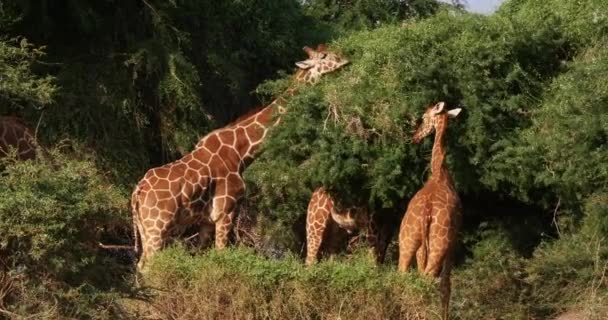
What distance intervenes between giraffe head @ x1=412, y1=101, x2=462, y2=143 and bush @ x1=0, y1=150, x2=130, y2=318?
13.7ft

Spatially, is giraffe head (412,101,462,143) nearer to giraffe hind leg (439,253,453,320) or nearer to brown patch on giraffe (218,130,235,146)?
giraffe hind leg (439,253,453,320)

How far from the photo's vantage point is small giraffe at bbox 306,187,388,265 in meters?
14.0

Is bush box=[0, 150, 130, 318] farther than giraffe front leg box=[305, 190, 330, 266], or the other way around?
giraffe front leg box=[305, 190, 330, 266]

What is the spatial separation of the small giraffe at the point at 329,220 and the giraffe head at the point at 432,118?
4.83 ft

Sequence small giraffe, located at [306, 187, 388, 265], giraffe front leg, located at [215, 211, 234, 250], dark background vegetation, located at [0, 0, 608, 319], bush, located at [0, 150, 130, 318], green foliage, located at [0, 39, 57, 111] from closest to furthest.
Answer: bush, located at [0, 150, 130, 318]
dark background vegetation, located at [0, 0, 608, 319]
green foliage, located at [0, 39, 57, 111]
giraffe front leg, located at [215, 211, 234, 250]
small giraffe, located at [306, 187, 388, 265]

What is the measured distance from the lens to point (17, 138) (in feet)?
43.8

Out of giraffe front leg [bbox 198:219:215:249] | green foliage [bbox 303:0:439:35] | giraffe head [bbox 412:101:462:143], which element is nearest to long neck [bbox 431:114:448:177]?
giraffe head [bbox 412:101:462:143]

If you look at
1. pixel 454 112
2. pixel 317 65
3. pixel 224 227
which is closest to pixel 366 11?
pixel 317 65

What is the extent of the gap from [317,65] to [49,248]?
5906mm

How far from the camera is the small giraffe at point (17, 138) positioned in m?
13.2

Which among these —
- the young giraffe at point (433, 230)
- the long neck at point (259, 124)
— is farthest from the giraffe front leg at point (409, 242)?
the long neck at point (259, 124)

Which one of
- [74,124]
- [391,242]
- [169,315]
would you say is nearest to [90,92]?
[74,124]

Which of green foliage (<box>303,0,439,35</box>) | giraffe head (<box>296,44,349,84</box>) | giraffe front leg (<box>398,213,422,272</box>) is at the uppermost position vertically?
green foliage (<box>303,0,439,35</box>)

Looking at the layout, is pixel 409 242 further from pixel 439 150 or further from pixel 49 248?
pixel 49 248
